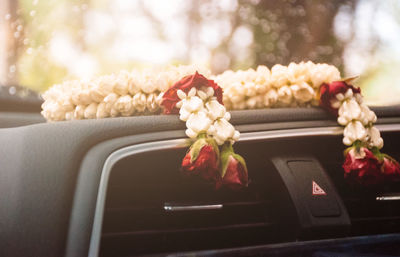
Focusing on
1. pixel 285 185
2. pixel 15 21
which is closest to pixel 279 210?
pixel 285 185

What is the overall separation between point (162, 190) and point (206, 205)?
0.19 meters

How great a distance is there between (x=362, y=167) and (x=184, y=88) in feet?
2.75

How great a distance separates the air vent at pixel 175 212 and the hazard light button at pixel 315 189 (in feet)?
0.38

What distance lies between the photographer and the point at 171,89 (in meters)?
2.14

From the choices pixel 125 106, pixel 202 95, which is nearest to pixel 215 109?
pixel 202 95

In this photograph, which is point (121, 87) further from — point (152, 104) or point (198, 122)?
point (198, 122)

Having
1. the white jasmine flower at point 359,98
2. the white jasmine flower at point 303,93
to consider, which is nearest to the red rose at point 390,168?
the white jasmine flower at point 359,98

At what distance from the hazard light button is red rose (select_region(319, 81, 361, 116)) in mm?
337

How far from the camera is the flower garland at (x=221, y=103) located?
1957mm

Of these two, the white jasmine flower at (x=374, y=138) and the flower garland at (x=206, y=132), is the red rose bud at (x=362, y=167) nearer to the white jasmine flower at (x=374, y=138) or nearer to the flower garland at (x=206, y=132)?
the white jasmine flower at (x=374, y=138)

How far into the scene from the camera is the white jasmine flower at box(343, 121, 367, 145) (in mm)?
2180

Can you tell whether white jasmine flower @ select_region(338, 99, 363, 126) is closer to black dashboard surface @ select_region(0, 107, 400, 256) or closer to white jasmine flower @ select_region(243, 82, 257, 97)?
white jasmine flower @ select_region(243, 82, 257, 97)

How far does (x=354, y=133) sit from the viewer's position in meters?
2.20

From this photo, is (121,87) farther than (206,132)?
Yes
